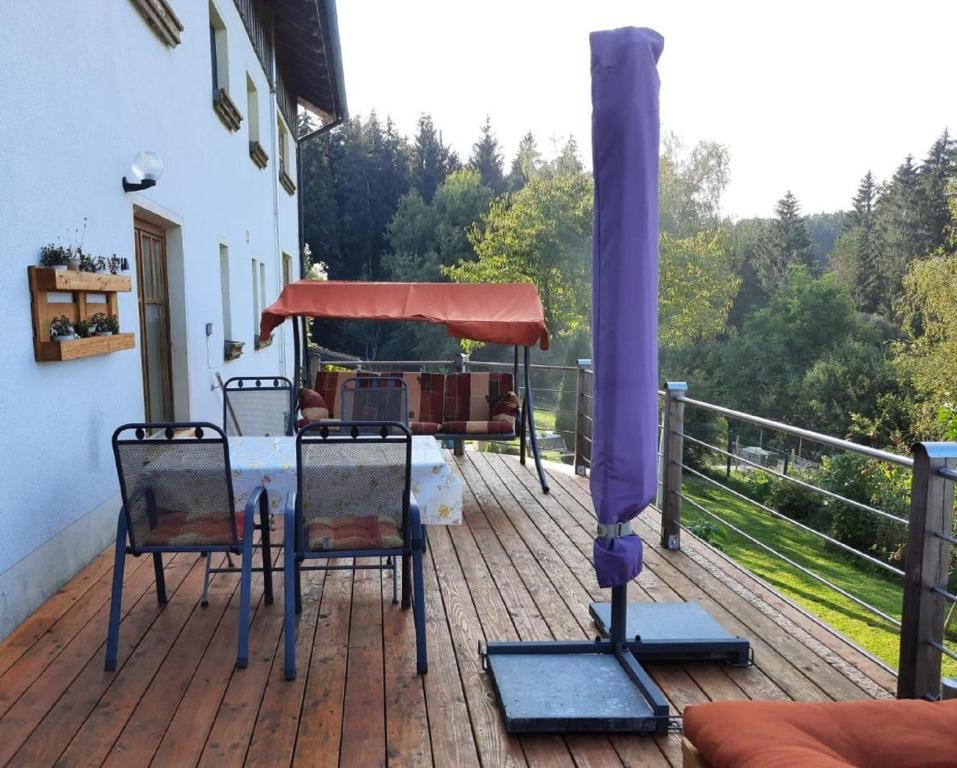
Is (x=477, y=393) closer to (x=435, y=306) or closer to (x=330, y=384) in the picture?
(x=435, y=306)

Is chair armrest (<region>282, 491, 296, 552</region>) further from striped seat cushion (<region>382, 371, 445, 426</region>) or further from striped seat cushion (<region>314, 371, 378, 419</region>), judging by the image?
striped seat cushion (<region>382, 371, 445, 426</region>)

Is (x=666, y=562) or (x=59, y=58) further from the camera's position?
(x=666, y=562)

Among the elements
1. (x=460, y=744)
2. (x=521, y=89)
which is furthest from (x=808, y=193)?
(x=460, y=744)

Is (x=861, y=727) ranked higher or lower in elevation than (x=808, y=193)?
lower

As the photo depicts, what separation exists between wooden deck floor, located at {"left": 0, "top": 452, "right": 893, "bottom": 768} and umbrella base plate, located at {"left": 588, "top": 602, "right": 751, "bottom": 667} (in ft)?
0.18

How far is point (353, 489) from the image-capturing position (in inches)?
111

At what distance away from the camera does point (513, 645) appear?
2857 mm

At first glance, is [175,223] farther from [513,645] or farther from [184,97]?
[513,645]

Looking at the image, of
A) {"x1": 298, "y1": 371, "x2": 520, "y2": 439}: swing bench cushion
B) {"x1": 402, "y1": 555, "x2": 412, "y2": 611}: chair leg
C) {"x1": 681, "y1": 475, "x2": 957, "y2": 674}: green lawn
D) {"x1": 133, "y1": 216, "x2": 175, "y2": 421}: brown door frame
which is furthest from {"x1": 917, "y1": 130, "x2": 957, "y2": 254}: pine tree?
{"x1": 402, "y1": 555, "x2": 412, "y2": 611}: chair leg

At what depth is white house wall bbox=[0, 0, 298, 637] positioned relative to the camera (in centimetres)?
314

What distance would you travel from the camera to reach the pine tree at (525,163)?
33.3 metres

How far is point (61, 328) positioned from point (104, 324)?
44cm

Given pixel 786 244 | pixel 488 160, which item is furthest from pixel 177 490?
pixel 786 244

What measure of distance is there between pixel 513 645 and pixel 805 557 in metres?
15.1
